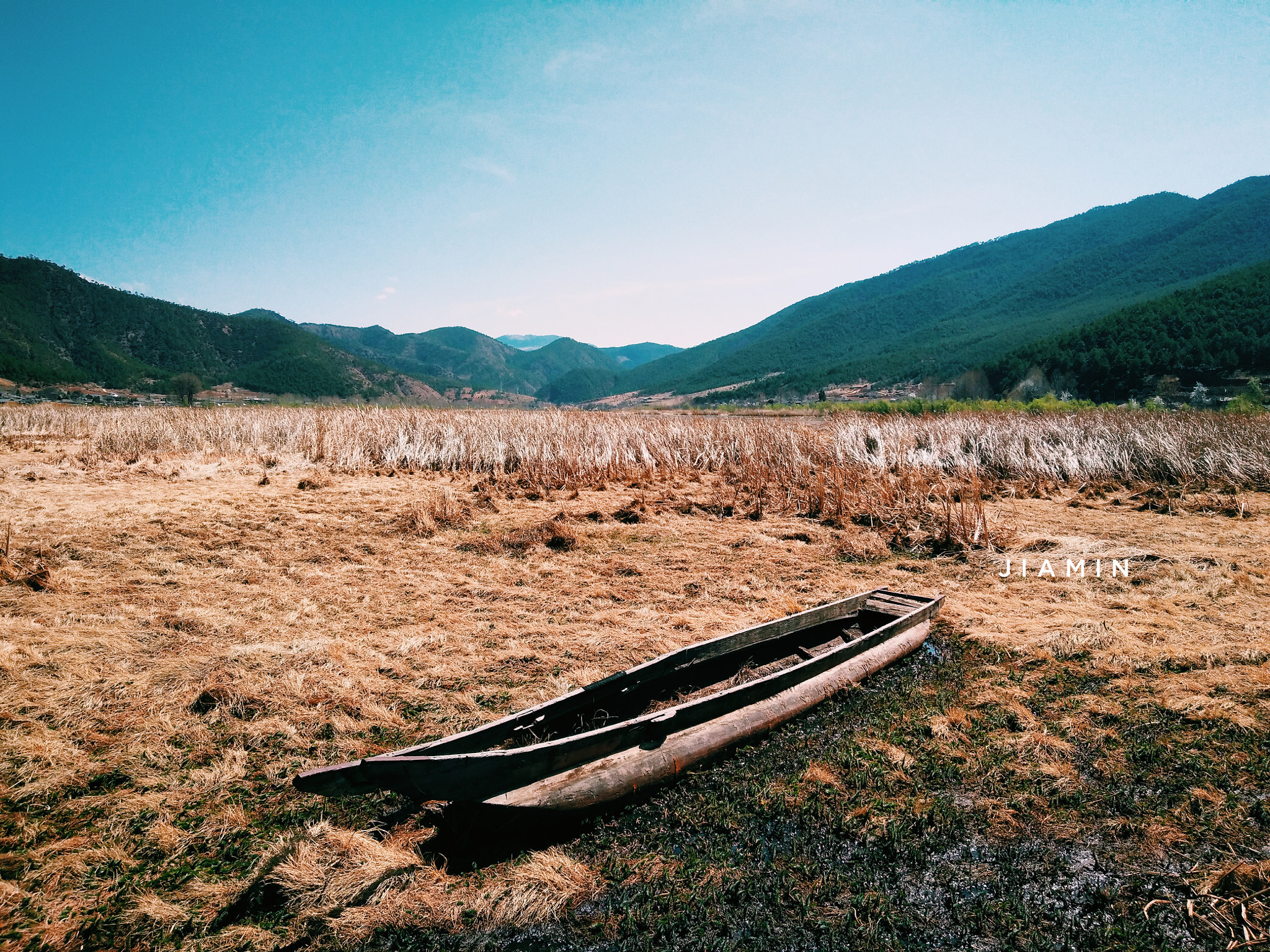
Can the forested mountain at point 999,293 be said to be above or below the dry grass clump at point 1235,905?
above

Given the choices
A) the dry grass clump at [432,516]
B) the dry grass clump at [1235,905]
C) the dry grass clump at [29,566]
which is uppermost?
the dry grass clump at [29,566]

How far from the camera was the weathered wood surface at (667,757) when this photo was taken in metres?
A: 2.45

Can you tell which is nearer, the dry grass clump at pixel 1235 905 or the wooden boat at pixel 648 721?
the dry grass clump at pixel 1235 905

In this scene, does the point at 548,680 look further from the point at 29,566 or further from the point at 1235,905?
the point at 29,566

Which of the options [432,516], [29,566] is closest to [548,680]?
[432,516]

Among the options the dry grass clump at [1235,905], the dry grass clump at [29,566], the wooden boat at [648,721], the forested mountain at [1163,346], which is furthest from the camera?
the forested mountain at [1163,346]

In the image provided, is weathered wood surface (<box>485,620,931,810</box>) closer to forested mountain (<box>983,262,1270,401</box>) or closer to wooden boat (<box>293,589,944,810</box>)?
wooden boat (<box>293,589,944,810</box>)

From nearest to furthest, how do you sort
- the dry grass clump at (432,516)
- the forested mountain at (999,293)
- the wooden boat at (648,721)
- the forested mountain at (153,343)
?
the wooden boat at (648,721) < the dry grass clump at (432,516) < the forested mountain at (999,293) < the forested mountain at (153,343)

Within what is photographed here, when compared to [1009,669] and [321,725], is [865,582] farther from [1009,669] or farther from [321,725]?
[321,725]

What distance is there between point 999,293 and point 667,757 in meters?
136

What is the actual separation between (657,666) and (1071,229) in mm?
185037

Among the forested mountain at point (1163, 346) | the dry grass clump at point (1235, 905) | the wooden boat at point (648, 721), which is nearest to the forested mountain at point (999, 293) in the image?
the forested mountain at point (1163, 346)

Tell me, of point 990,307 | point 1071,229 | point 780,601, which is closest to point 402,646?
point 780,601

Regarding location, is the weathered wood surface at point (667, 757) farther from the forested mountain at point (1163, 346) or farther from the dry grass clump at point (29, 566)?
the forested mountain at point (1163, 346)
